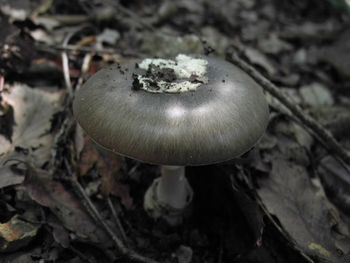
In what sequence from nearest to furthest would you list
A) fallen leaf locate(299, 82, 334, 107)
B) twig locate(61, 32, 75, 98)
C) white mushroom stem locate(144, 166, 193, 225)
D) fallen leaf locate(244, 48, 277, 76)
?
1. white mushroom stem locate(144, 166, 193, 225)
2. twig locate(61, 32, 75, 98)
3. fallen leaf locate(299, 82, 334, 107)
4. fallen leaf locate(244, 48, 277, 76)

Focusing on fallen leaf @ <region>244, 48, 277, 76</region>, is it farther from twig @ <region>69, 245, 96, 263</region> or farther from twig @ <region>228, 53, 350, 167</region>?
twig @ <region>69, 245, 96, 263</region>

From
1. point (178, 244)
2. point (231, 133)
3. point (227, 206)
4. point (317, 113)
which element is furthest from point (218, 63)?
point (317, 113)

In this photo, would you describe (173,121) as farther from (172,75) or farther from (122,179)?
(122,179)

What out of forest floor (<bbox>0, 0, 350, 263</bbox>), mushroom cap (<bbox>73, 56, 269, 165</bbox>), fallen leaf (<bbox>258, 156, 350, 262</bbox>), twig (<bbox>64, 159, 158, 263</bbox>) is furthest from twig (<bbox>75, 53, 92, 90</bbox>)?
fallen leaf (<bbox>258, 156, 350, 262</bbox>)

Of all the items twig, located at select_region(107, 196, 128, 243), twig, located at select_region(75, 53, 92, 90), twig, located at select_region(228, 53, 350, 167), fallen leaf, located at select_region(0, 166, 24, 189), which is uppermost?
twig, located at select_region(228, 53, 350, 167)

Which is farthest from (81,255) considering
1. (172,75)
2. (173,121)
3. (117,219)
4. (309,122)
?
(309,122)

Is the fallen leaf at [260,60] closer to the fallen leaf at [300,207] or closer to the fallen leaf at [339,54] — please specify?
the fallen leaf at [339,54]
